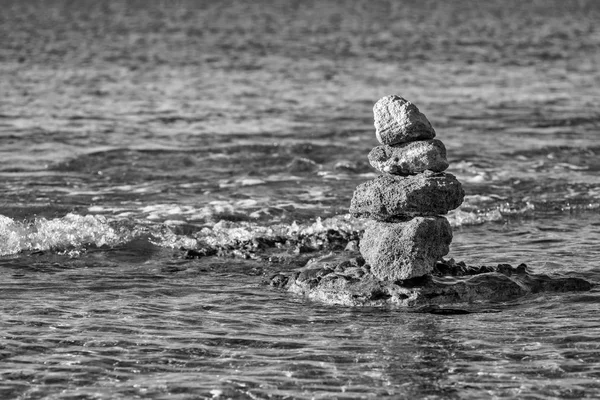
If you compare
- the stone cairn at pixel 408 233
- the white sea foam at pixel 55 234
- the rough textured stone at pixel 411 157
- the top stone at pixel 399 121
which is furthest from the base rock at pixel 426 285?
the white sea foam at pixel 55 234

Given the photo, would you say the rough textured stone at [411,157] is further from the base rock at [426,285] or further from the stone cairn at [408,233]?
the base rock at [426,285]

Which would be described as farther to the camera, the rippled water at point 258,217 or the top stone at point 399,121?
the top stone at point 399,121

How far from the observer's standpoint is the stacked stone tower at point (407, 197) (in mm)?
13023

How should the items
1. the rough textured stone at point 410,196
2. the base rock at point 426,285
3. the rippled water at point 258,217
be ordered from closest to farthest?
1. the rippled water at point 258,217
2. the rough textured stone at point 410,196
3. the base rock at point 426,285

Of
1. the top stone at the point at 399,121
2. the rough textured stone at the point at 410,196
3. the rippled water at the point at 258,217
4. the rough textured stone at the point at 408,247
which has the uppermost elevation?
the top stone at the point at 399,121

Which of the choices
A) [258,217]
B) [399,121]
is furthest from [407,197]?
[258,217]

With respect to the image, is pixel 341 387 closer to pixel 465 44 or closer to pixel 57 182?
pixel 57 182

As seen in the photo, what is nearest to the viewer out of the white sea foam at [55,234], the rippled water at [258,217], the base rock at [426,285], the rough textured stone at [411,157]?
the rippled water at [258,217]

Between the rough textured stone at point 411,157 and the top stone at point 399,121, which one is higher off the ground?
the top stone at point 399,121

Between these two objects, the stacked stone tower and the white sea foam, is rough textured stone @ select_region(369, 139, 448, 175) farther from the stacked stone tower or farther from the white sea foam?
the white sea foam

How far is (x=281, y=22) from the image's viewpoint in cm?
7006

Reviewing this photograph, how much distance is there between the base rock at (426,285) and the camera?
13195mm

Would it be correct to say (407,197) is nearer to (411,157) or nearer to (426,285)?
(411,157)

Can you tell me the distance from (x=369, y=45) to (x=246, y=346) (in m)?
43.0
